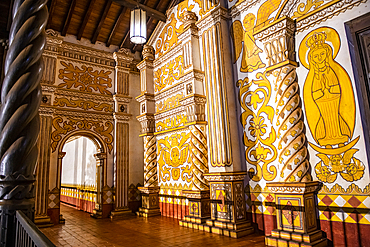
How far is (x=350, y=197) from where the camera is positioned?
3.44m

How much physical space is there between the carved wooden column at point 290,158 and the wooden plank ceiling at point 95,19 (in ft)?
13.6

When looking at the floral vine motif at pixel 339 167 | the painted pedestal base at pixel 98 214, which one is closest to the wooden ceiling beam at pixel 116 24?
the painted pedestal base at pixel 98 214

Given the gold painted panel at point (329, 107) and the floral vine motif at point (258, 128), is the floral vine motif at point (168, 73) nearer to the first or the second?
the floral vine motif at point (258, 128)

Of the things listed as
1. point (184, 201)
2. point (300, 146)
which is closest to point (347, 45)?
point (300, 146)

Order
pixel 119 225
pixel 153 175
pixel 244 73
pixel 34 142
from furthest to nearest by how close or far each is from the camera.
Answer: pixel 153 175, pixel 119 225, pixel 244 73, pixel 34 142

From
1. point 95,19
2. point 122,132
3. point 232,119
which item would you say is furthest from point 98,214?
point 95,19

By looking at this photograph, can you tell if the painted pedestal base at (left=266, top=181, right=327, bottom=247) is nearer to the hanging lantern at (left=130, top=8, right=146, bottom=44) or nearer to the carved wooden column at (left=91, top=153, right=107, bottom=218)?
the hanging lantern at (left=130, top=8, right=146, bottom=44)

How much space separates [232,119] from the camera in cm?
507

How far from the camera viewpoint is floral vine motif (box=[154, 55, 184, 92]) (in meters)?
6.94

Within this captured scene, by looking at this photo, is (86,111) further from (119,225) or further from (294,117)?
(294,117)

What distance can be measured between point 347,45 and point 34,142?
3.93 metres

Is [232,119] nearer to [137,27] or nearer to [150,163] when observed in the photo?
[137,27]

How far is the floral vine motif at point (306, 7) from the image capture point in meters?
3.95

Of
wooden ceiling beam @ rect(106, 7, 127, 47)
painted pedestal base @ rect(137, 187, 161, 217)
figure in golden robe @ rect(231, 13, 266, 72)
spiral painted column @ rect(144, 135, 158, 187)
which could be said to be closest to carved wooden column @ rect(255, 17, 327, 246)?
figure in golden robe @ rect(231, 13, 266, 72)
